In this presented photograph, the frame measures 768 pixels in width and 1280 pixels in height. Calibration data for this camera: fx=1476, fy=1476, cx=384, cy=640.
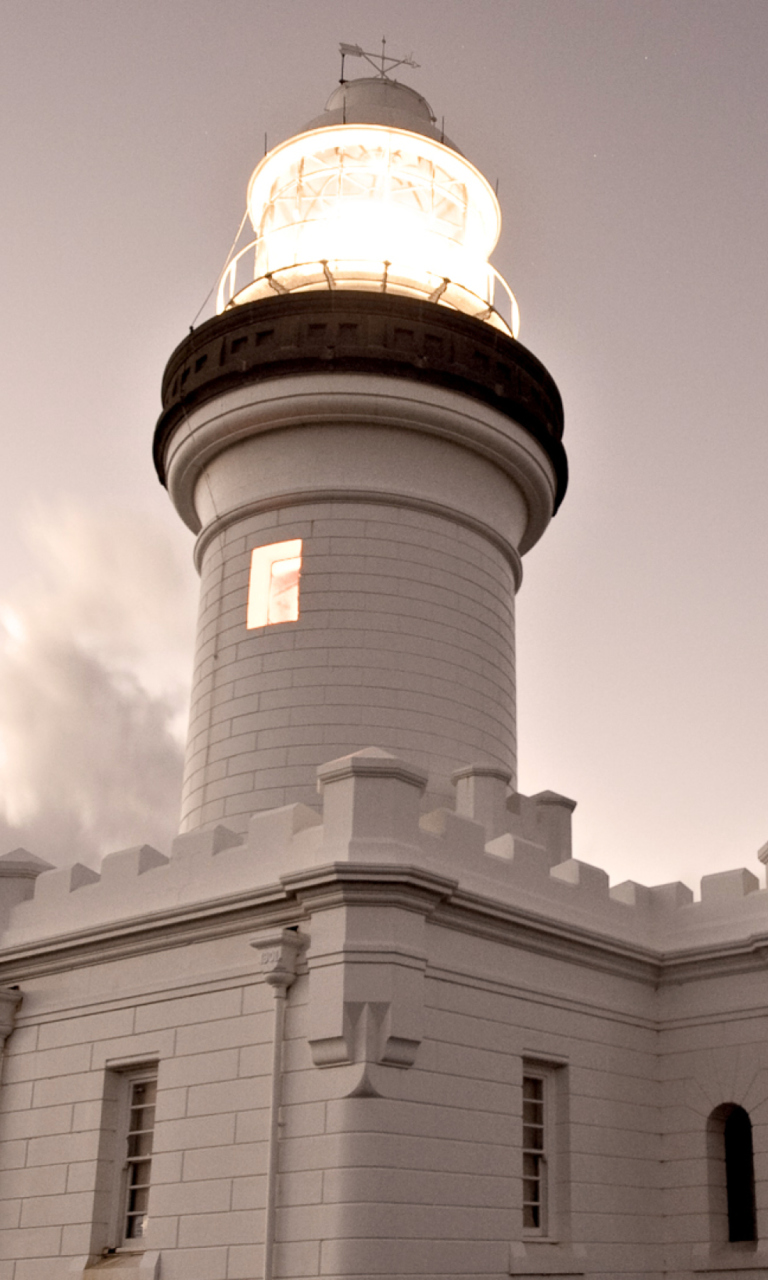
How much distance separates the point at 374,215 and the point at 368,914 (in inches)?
425

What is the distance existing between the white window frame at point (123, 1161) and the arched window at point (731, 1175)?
590 centimetres

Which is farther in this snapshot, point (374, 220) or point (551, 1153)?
point (374, 220)

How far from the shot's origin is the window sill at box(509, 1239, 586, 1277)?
1348cm

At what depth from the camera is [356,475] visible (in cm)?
1869

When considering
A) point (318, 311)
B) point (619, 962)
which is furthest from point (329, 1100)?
point (318, 311)

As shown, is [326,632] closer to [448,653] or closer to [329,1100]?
[448,653]

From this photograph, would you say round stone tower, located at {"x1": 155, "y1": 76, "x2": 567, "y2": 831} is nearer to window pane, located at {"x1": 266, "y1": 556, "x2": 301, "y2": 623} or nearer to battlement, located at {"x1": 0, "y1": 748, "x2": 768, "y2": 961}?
window pane, located at {"x1": 266, "y1": 556, "x2": 301, "y2": 623}

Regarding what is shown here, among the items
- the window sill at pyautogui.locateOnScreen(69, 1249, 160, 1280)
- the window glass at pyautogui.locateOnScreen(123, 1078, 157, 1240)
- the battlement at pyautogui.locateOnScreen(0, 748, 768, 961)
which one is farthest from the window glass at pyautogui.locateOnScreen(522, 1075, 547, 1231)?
the window glass at pyautogui.locateOnScreen(123, 1078, 157, 1240)

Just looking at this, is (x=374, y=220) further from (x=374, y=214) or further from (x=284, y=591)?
(x=284, y=591)

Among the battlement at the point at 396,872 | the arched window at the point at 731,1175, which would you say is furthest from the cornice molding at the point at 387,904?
the arched window at the point at 731,1175

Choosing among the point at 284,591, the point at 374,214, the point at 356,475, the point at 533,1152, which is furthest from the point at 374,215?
the point at 533,1152

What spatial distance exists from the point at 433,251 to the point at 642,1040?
10.7m

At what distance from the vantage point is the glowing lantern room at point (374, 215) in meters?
19.9

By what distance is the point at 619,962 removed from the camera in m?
15.9
